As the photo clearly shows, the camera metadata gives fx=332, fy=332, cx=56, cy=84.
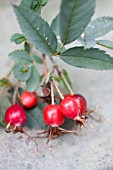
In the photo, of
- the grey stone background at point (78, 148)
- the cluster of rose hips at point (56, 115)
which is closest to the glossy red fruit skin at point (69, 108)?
the cluster of rose hips at point (56, 115)

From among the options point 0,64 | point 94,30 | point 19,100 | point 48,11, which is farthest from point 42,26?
point 48,11

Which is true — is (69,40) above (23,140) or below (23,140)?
above

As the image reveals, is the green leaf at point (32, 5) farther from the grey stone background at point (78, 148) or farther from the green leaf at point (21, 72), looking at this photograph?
the grey stone background at point (78, 148)

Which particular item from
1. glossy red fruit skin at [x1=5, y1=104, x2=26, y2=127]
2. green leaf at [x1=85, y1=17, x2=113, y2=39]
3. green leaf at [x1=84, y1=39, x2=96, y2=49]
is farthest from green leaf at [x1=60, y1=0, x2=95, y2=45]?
glossy red fruit skin at [x1=5, y1=104, x2=26, y2=127]

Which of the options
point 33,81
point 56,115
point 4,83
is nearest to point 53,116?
point 56,115

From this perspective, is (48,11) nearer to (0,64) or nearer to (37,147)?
(0,64)

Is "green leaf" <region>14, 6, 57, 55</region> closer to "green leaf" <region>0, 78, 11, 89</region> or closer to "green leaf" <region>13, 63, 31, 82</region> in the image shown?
"green leaf" <region>13, 63, 31, 82</region>
